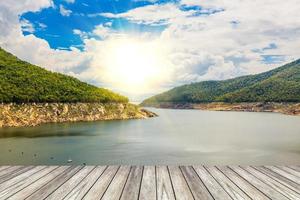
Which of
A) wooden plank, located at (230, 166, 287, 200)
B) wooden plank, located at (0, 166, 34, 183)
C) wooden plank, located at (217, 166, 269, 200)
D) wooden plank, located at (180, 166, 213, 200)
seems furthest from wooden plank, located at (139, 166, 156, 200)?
wooden plank, located at (0, 166, 34, 183)

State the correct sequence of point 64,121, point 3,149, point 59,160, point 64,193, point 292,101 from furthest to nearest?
point 292,101
point 64,121
point 3,149
point 59,160
point 64,193

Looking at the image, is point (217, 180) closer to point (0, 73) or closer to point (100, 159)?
point (100, 159)

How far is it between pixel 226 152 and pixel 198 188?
42.9 metres

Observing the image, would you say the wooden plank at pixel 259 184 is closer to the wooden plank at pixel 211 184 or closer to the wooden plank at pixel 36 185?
the wooden plank at pixel 211 184

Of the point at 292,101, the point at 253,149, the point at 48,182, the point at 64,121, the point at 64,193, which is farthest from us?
the point at 292,101

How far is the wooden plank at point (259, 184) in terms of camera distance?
581cm

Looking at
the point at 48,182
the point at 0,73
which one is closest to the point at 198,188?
the point at 48,182

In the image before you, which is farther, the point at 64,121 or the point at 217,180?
the point at 64,121

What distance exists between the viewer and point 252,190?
19.9 feet

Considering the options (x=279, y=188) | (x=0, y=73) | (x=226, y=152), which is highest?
(x=0, y=73)

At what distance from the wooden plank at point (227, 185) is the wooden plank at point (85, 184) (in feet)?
7.79

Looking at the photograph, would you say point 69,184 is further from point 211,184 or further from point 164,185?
point 211,184

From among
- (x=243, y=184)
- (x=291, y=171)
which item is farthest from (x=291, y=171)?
(x=243, y=184)

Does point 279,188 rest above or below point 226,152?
above
